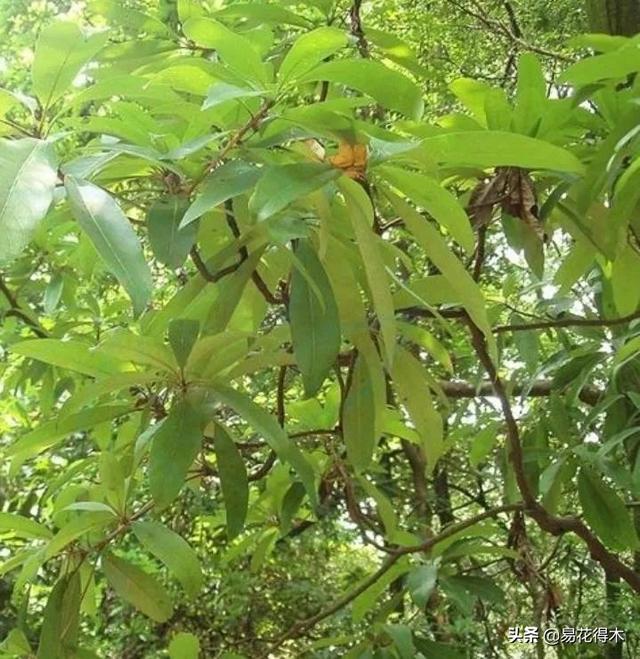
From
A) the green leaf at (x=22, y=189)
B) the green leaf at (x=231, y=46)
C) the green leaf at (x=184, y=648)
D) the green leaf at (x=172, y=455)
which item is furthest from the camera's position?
the green leaf at (x=184, y=648)

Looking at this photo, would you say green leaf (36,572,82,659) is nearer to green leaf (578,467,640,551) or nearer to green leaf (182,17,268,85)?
green leaf (182,17,268,85)

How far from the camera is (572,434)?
1088 millimetres

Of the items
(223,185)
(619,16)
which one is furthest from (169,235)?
(619,16)

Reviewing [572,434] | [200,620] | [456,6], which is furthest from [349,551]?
[456,6]

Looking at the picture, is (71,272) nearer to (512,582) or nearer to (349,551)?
(512,582)

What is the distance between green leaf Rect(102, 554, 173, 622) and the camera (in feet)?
2.32

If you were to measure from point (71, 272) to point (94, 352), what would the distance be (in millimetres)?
498

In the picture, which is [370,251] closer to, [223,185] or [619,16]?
[223,185]

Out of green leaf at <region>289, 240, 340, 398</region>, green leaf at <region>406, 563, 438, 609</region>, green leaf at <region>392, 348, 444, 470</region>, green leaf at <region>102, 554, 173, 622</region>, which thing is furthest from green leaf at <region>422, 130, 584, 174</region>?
green leaf at <region>406, 563, 438, 609</region>

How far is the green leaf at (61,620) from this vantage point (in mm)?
667

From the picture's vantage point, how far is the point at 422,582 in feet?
3.04

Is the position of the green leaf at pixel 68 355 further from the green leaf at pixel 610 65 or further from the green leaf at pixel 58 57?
the green leaf at pixel 610 65

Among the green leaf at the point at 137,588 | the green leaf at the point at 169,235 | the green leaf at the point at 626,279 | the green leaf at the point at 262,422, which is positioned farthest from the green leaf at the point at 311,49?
the green leaf at the point at 137,588

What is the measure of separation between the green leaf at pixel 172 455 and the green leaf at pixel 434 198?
0.21 metres
